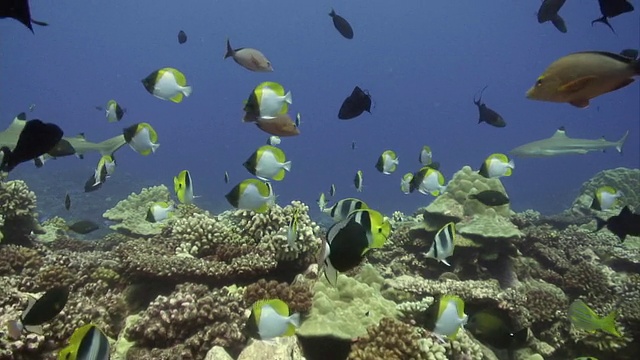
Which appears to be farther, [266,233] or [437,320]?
[266,233]

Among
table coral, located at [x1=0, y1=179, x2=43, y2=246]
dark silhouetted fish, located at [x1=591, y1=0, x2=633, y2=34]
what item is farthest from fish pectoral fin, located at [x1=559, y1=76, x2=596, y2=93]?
table coral, located at [x1=0, y1=179, x2=43, y2=246]

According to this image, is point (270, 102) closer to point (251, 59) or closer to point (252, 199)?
point (252, 199)

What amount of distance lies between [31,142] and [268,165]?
280cm

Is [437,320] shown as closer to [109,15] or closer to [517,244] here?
[517,244]

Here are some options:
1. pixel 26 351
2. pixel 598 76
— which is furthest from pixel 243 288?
pixel 598 76

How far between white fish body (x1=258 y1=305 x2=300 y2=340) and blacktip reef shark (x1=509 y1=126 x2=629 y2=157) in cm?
1049

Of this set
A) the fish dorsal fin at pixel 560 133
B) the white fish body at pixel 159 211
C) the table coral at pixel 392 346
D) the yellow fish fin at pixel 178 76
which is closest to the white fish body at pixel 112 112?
the white fish body at pixel 159 211

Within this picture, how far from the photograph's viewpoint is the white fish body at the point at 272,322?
11.9 feet

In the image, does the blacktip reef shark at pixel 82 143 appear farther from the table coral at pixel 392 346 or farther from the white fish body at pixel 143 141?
the table coral at pixel 392 346

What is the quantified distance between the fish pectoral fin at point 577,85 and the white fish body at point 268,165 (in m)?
3.52

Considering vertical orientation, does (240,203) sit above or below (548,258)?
below

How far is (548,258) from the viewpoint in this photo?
9.84 meters

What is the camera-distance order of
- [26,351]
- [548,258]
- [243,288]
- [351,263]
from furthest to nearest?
[548,258], [243,288], [26,351], [351,263]

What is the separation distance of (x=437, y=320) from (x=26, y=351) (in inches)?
185
